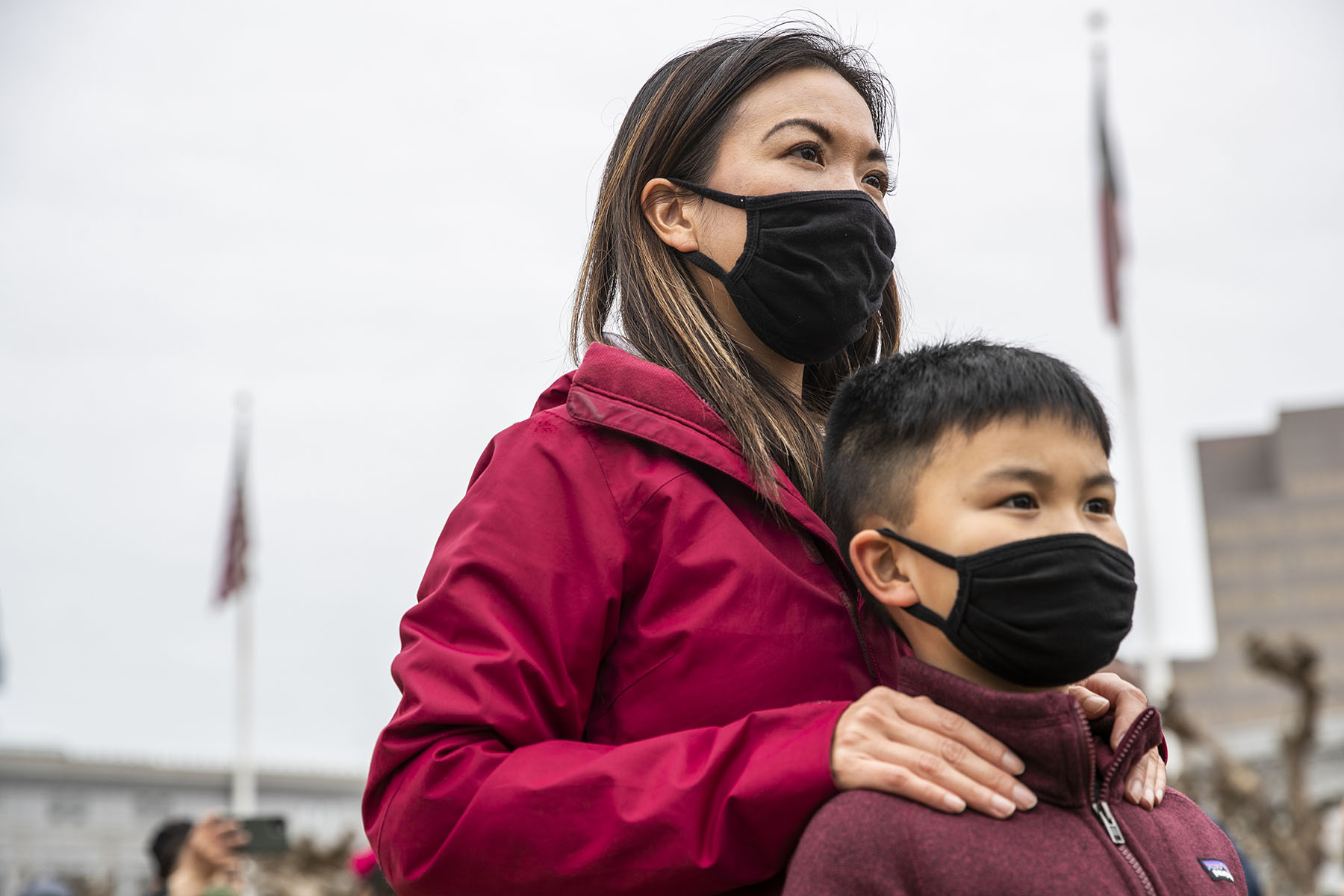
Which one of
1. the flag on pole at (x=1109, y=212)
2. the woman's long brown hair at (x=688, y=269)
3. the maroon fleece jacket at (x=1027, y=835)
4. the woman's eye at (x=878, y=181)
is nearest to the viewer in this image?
the maroon fleece jacket at (x=1027, y=835)

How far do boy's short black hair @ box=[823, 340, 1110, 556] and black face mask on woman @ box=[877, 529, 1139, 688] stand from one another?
16 cm

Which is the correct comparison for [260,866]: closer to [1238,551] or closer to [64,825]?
[64,825]

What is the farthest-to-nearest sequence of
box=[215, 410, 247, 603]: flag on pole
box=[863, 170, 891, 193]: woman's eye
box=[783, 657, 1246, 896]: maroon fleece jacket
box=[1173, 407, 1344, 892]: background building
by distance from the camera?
box=[1173, 407, 1344, 892]: background building, box=[215, 410, 247, 603]: flag on pole, box=[863, 170, 891, 193]: woman's eye, box=[783, 657, 1246, 896]: maroon fleece jacket

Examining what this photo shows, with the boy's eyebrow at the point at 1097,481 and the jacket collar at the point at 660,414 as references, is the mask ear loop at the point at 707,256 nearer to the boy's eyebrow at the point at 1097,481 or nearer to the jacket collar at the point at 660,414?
the jacket collar at the point at 660,414

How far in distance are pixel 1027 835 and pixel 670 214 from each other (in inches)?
48.1

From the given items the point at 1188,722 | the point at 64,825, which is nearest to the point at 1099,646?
the point at 1188,722

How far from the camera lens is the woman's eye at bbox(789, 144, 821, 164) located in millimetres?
2297

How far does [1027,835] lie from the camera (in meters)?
1.66

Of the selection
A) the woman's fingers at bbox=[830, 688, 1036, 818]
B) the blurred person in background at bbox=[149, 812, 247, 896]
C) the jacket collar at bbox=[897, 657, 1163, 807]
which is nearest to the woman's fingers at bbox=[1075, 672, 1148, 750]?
the jacket collar at bbox=[897, 657, 1163, 807]

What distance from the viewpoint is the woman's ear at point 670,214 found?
2.33m

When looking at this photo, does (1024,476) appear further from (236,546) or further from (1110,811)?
(236,546)

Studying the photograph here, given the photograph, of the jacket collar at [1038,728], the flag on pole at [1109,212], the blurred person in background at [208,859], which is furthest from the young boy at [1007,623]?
the flag on pole at [1109,212]

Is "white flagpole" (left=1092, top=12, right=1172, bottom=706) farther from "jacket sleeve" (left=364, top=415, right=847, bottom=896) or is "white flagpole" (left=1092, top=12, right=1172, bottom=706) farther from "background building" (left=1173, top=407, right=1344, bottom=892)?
"background building" (left=1173, top=407, right=1344, bottom=892)

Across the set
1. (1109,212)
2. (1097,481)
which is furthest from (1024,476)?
(1109,212)
